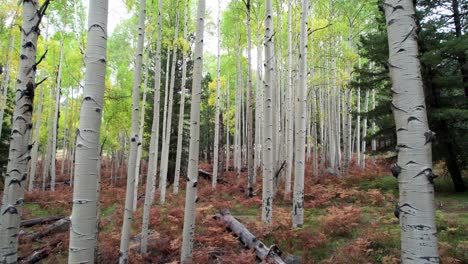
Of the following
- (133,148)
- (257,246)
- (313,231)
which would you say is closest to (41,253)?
(133,148)

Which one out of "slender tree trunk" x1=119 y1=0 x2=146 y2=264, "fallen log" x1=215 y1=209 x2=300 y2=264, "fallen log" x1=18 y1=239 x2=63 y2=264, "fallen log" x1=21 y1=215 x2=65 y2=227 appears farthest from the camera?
"fallen log" x1=21 y1=215 x2=65 y2=227

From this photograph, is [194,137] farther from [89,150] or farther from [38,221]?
[38,221]

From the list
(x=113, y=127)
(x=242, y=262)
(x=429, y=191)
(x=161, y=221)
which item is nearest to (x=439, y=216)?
(x=242, y=262)

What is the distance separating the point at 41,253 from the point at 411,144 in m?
8.09

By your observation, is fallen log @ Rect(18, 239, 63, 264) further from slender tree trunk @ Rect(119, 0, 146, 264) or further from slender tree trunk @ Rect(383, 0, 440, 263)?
slender tree trunk @ Rect(383, 0, 440, 263)

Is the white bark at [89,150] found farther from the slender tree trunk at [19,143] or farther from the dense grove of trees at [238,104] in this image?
the slender tree trunk at [19,143]

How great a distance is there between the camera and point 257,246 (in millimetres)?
5883

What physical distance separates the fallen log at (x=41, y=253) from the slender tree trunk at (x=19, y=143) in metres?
4.25

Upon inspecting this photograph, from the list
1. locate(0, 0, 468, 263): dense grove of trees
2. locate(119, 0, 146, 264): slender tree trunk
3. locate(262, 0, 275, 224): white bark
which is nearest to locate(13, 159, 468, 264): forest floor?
locate(0, 0, 468, 263): dense grove of trees

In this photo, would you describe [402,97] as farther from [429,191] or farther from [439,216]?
[439,216]

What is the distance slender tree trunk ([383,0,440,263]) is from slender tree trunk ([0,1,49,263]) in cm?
342

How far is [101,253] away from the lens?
6.24 metres

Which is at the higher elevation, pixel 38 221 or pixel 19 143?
pixel 19 143

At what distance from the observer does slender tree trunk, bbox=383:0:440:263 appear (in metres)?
1.84
